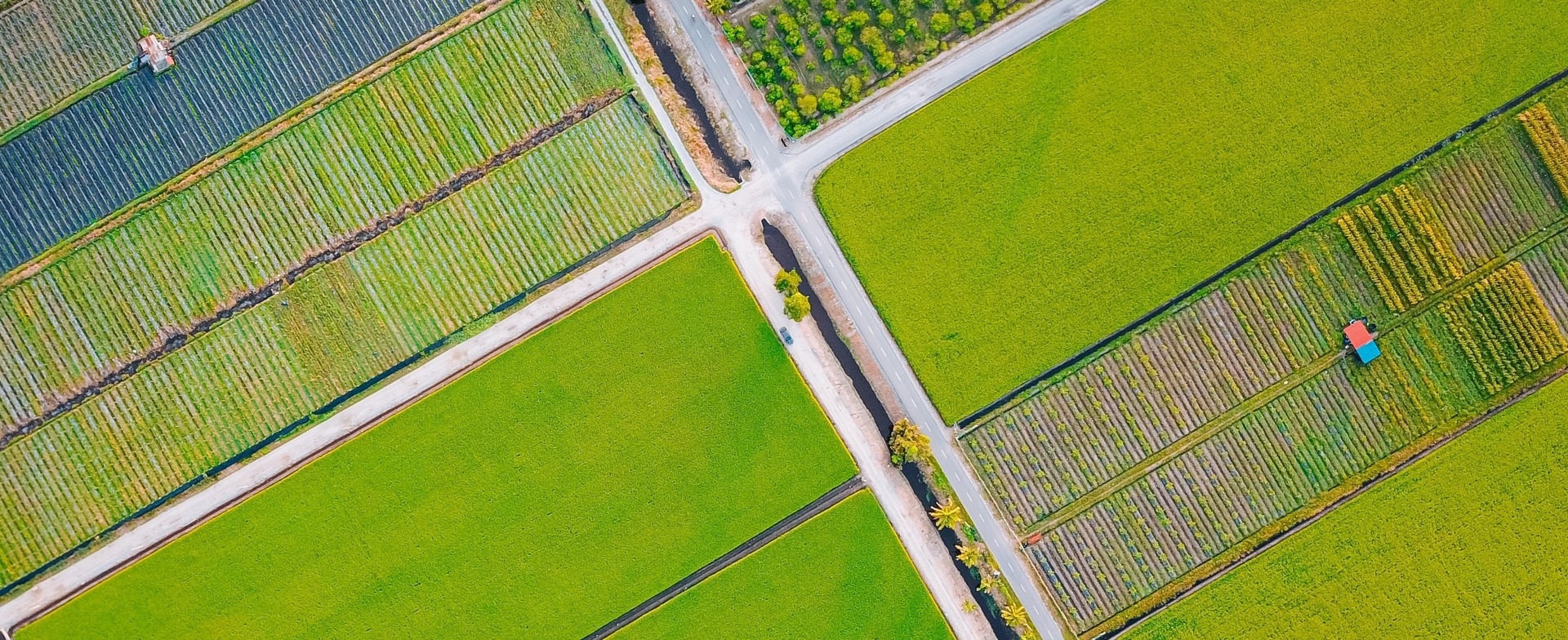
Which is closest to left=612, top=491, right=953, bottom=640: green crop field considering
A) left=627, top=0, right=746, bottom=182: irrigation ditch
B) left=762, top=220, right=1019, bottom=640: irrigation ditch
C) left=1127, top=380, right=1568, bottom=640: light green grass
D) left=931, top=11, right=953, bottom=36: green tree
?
left=762, top=220, right=1019, bottom=640: irrigation ditch

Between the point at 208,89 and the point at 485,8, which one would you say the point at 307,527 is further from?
the point at 485,8

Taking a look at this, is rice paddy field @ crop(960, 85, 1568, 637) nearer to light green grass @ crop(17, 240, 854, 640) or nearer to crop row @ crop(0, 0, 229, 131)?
light green grass @ crop(17, 240, 854, 640)

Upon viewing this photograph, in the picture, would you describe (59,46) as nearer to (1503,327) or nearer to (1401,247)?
(1401,247)

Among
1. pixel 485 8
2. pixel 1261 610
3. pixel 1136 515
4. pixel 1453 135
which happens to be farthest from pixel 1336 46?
pixel 485 8

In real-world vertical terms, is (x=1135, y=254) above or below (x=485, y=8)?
below

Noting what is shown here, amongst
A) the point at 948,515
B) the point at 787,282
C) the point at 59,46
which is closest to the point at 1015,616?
the point at 948,515

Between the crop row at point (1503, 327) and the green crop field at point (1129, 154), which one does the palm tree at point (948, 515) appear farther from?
the crop row at point (1503, 327)
